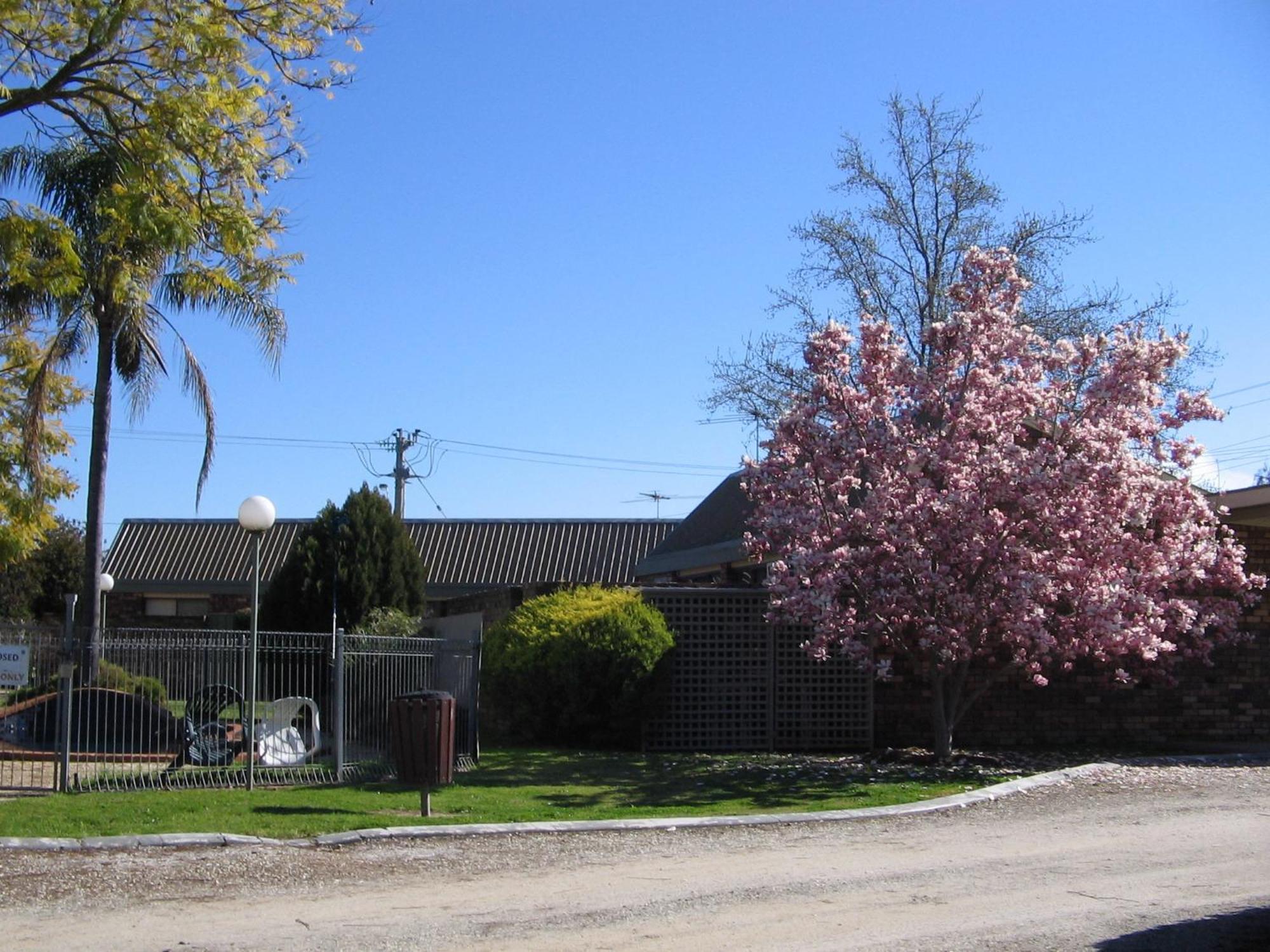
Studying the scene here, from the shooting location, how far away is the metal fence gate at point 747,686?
57.9 feet

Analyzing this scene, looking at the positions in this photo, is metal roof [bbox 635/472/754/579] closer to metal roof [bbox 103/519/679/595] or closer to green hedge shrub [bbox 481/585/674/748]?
green hedge shrub [bbox 481/585/674/748]

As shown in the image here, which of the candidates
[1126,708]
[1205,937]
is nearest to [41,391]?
[1126,708]

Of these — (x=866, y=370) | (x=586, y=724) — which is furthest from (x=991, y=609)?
(x=586, y=724)

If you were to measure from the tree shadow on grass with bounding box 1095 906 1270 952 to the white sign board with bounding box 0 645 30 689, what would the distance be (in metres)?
9.73

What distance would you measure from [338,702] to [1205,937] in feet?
28.9

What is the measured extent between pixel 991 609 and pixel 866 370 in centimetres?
309

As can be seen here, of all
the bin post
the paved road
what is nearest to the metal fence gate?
the bin post

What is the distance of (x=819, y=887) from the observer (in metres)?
8.77

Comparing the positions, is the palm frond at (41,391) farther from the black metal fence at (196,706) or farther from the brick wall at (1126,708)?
the brick wall at (1126,708)

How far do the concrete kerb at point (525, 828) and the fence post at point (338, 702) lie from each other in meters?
A: 3.12

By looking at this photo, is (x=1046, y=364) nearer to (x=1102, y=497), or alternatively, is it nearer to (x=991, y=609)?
(x=1102, y=497)

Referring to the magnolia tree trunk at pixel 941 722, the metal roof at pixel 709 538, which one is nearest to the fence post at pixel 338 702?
the magnolia tree trunk at pixel 941 722

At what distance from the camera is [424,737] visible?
11766 millimetres

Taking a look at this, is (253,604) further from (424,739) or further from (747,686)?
(747,686)
